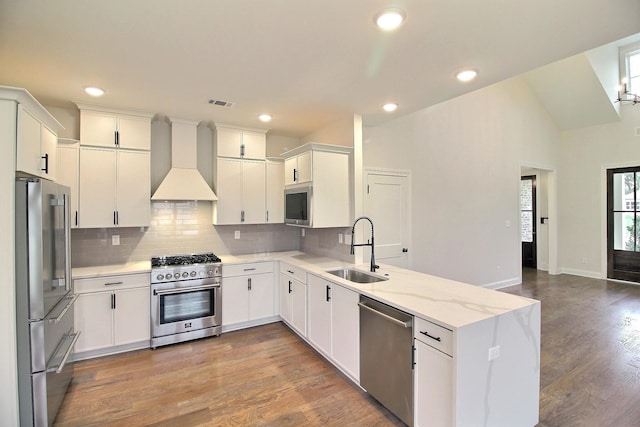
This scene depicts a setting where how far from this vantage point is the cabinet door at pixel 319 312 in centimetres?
300

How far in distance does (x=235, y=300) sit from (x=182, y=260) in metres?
0.81

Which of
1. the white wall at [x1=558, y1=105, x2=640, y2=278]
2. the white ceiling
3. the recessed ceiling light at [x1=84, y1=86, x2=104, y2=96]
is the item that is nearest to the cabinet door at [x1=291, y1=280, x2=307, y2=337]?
the white ceiling

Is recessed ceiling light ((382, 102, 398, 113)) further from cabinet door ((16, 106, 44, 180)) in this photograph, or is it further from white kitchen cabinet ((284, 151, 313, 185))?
cabinet door ((16, 106, 44, 180))

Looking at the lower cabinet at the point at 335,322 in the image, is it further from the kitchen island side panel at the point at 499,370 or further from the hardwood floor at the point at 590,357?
the hardwood floor at the point at 590,357

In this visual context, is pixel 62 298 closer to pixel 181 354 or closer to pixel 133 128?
pixel 181 354

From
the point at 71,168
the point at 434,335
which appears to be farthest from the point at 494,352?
the point at 71,168

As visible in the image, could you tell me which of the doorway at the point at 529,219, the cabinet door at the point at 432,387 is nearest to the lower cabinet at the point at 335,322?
the cabinet door at the point at 432,387

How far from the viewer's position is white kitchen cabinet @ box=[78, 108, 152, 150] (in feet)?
11.0

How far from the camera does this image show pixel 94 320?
314cm

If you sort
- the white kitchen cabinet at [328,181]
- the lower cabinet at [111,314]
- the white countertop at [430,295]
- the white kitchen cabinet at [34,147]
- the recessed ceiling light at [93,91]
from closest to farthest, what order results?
the white countertop at [430,295], the white kitchen cabinet at [34,147], the recessed ceiling light at [93,91], the lower cabinet at [111,314], the white kitchen cabinet at [328,181]

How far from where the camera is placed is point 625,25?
6.10ft

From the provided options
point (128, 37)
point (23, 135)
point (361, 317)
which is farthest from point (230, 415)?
point (128, 37)

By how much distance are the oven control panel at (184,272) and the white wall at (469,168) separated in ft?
7.94

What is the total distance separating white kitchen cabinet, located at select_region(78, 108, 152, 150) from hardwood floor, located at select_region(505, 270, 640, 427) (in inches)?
181
